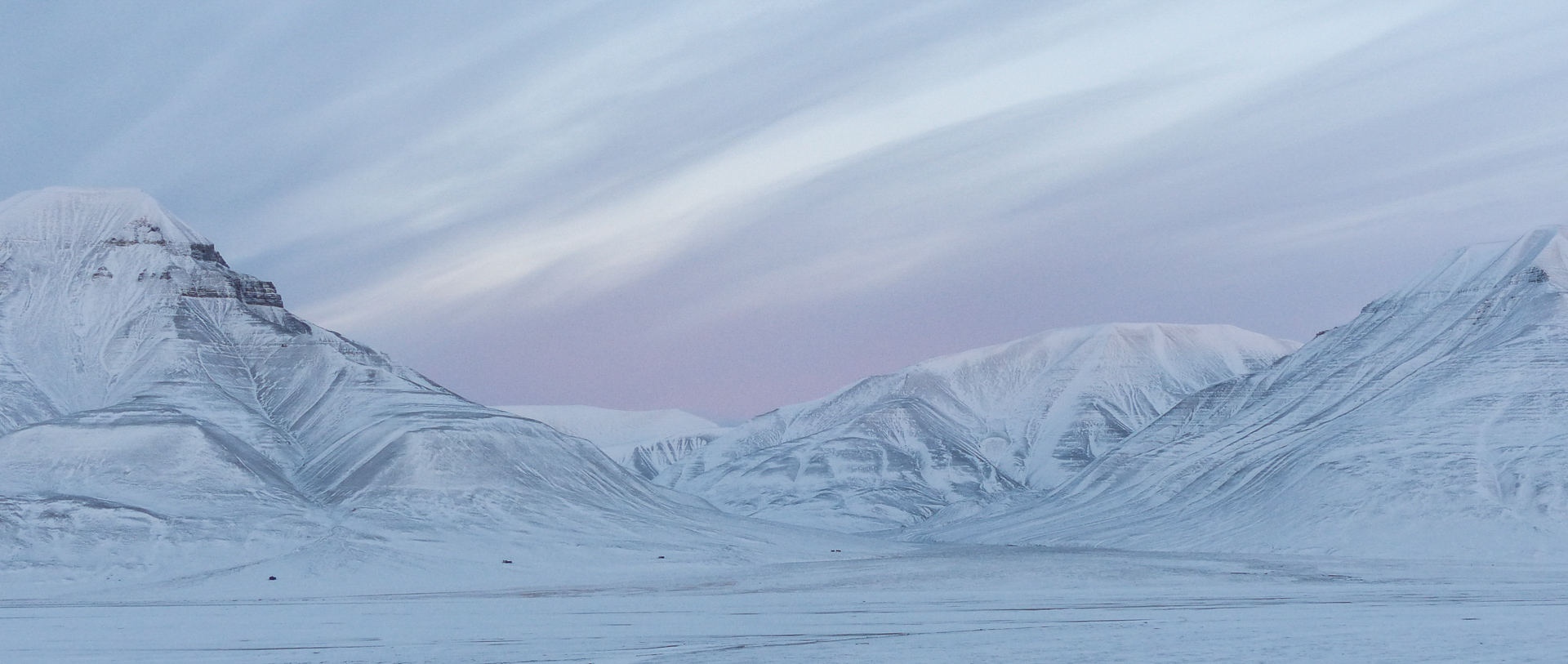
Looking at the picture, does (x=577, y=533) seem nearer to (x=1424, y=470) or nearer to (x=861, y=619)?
(x=861, y=619)

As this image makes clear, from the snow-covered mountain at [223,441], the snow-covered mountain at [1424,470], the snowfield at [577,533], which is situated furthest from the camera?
the snow-covered mountain at [1424,470]

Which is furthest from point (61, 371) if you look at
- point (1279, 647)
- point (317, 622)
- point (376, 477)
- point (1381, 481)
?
point (1279, 647)

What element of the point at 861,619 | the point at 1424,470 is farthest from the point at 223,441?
the point at 1424,470

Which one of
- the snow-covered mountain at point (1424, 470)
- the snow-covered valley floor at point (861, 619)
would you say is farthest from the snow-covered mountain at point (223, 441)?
the snow-covered mountain at point (1424, 470)

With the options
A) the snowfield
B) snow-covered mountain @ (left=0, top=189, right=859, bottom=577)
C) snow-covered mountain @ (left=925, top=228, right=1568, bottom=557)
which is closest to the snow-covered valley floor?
the snowfield

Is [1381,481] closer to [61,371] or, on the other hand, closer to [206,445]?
[206,445]

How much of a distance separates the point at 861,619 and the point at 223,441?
10333cm

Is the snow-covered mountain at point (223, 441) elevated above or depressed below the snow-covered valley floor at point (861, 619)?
above

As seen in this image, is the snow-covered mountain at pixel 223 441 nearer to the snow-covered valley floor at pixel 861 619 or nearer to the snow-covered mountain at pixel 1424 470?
the snow-covered valley floor at pixel 861 619

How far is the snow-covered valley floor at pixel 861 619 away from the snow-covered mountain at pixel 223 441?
22.0 m

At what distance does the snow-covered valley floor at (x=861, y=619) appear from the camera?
57.2 metres

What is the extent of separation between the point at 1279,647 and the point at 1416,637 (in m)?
6.52

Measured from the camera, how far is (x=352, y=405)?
178 meters

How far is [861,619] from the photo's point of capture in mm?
72562
